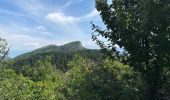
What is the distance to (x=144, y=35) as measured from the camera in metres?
21.1

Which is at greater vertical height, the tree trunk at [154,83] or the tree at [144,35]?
the tree at [144,35]

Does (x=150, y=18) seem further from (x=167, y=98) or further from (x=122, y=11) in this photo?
(x=167, y=98)

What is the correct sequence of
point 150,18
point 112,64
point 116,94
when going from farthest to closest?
point 112,64, point 116,94, point 150,18

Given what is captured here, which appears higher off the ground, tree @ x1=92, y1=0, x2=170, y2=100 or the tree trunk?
tree @ x1=92, y1=0, x2=170, y2=100

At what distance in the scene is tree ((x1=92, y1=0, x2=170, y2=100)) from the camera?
2094cm

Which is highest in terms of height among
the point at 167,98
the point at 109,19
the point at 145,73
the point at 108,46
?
the point at 109,19

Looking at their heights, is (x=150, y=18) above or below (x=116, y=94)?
above

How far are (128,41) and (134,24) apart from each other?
1.09 meters

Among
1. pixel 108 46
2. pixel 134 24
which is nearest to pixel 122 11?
pixel 134 24

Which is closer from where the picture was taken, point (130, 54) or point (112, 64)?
point (130, 54)

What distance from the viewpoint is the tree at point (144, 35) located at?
68.7ft

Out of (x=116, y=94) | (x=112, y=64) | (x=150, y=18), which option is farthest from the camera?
(x=112, y=64)

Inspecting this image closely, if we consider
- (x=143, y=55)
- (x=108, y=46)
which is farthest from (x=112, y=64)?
(x=143, y=55)

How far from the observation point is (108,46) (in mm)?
23062
